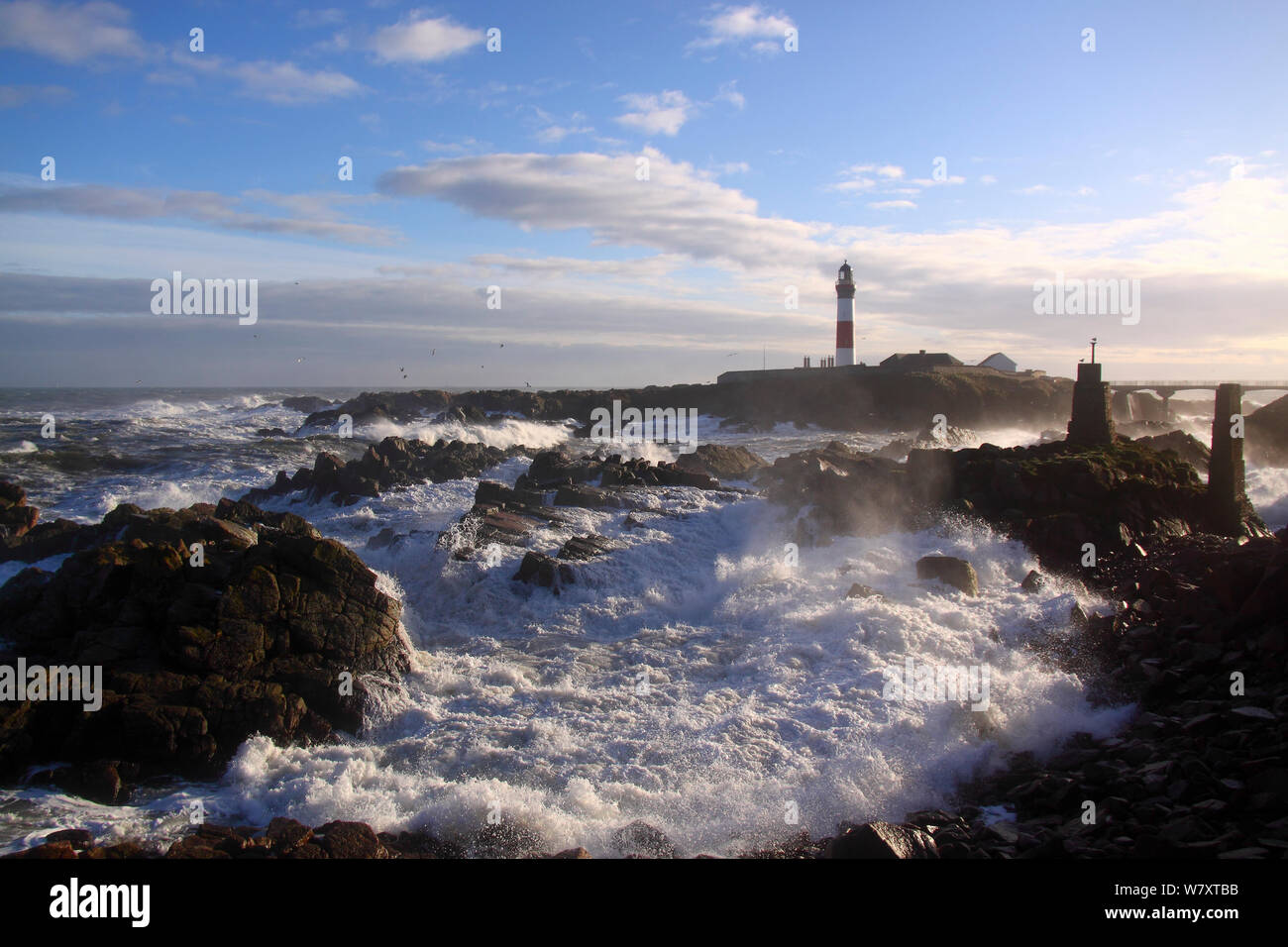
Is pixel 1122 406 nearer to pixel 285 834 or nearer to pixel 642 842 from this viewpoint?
pixel 642 842

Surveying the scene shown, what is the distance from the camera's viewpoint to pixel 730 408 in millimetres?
56281

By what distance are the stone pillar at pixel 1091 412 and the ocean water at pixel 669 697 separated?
4.81 metres

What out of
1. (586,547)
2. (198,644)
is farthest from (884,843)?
(586,547)

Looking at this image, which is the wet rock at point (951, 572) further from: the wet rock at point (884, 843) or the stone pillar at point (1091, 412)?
the stone pillar at point (1091, 412)

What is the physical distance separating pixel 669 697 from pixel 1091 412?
51.2 feet

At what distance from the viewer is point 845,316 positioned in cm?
5319

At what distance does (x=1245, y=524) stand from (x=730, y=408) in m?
41.1

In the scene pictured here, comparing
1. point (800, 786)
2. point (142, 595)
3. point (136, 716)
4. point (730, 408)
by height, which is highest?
point (730, 408)

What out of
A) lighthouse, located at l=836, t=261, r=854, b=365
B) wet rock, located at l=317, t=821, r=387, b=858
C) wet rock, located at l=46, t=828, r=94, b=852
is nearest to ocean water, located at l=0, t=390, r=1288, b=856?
wet rock, located at l=46, t=828, r=94, b=852

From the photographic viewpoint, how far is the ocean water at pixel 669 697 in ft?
22.6
